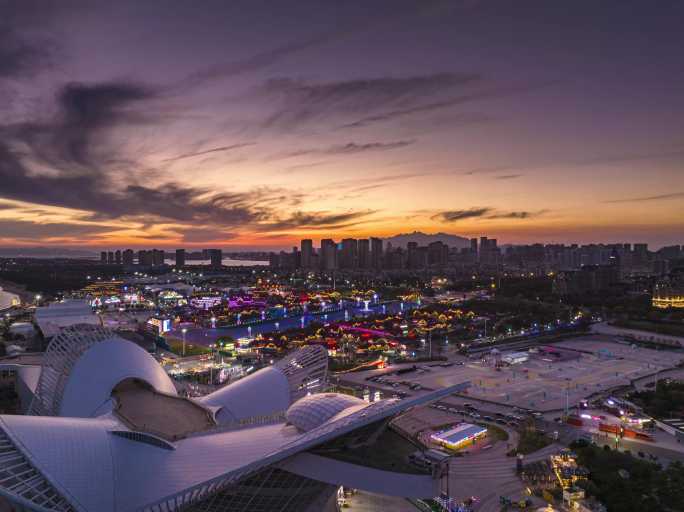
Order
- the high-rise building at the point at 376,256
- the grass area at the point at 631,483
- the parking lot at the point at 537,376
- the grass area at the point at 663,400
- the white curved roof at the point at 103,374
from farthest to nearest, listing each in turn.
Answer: the high-rise building at the point at 376,256
the parking lot at the point at 537,376
the grass area at the point at 663,400
the white curved roof at the point at 103,374
the grass area at the point at 631,483

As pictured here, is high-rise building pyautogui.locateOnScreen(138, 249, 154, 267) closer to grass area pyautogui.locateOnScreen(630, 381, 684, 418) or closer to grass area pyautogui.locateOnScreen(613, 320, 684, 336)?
grass area pyautogui.locateOnScreen(613, 320, 684, 336)

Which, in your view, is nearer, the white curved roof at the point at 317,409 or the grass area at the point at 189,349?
the white curved roof at the point at 317,409

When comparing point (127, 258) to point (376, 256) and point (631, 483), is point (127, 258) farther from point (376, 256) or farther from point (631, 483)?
point (631, 483)

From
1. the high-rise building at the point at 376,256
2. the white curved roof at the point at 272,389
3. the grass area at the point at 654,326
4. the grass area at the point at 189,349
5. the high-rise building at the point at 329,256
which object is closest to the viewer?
the white curved roof at the point at 272,389

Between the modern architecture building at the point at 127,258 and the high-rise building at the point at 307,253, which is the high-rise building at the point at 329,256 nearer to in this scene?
the high-rise building at the point at 307,253

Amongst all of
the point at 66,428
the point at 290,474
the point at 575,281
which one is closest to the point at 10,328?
the point at 66,428

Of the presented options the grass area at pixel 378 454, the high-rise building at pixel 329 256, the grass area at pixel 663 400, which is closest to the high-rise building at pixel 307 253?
the high-rise building at pixel 329 256

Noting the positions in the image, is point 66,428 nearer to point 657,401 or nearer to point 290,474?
point 290,474
